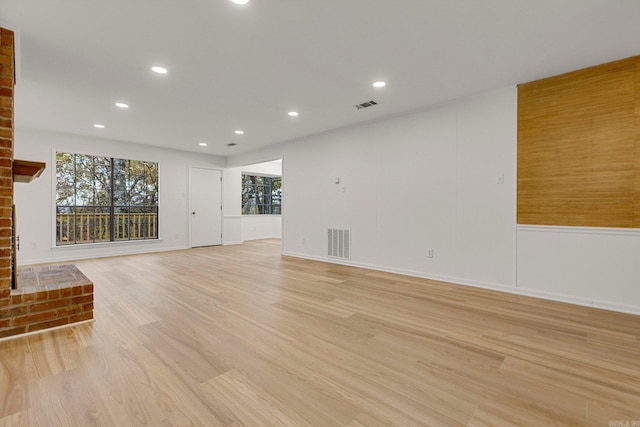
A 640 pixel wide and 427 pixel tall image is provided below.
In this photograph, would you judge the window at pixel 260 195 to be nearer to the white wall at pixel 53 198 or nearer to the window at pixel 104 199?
the white wall at pixel 53 198

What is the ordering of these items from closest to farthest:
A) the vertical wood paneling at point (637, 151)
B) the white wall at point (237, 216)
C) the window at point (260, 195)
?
the vertical wood paneling at point (637, 151), the white wall at point (237, 216), the window at point (260, 195)

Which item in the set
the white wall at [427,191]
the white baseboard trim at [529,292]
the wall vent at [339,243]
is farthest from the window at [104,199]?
the white baseboard trim at [529,292]

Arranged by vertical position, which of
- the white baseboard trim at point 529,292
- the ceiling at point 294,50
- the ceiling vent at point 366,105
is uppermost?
the ceiling vent at point 366,105

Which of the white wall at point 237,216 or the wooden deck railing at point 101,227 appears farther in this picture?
the white wall at point 237,216

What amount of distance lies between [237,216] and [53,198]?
400 cm

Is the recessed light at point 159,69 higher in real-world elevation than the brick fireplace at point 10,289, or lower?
higher

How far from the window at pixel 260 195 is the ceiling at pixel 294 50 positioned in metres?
5.06

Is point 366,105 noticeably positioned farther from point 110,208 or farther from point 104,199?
point 104,199

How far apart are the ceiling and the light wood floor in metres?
2.45

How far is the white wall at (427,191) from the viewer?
350 centimetres

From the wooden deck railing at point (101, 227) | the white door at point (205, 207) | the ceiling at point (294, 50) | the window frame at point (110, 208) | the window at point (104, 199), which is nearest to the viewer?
the ceiling at point (294, 50)

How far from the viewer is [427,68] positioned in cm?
295

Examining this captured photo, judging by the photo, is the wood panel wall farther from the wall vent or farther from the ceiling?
the wall vent

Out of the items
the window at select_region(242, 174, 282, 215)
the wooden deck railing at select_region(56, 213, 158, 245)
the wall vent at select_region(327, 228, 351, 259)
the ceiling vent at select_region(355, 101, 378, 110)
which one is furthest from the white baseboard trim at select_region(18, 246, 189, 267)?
the ceiling vent at select_region(355, 101, 378, 110)
